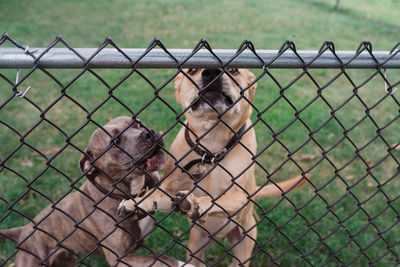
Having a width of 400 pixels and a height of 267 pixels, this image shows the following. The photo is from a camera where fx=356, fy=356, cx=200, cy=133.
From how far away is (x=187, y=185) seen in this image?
272cm

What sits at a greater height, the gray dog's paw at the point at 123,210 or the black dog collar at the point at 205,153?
the black dog collar at the point at 205,153

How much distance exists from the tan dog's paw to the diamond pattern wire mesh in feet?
0.23

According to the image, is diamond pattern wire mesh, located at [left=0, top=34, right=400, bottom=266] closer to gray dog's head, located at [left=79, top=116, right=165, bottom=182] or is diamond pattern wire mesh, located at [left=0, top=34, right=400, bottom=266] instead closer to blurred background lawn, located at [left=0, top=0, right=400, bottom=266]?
blurred background lawn, located at [left=0, top=0, right=400, bottom=266]

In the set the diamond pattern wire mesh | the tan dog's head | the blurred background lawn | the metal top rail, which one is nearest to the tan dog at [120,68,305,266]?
the tan dog's head

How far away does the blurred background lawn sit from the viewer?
3250 millimetres

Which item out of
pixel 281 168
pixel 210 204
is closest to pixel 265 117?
pixel 281 168

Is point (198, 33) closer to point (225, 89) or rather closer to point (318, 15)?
point (318, 15)

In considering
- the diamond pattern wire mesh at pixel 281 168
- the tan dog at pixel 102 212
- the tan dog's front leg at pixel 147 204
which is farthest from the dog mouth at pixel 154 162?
the diamond pattern wire mesh at pixel 281 168

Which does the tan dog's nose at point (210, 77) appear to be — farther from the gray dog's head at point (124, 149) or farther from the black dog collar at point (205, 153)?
the gray dog's head at point (124, 149)

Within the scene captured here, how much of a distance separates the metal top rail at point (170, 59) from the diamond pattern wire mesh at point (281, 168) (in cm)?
3

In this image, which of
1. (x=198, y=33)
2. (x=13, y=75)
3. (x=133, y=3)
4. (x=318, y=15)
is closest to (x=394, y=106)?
(x=198, y=33)

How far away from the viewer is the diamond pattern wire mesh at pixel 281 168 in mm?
2334

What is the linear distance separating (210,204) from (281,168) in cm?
215

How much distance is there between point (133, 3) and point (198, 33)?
13.5 ft
